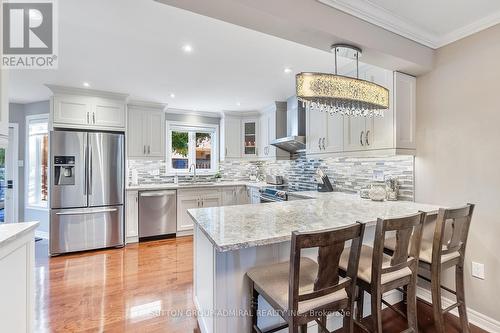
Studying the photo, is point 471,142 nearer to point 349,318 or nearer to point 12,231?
point 349,318

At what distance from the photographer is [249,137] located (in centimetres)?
510

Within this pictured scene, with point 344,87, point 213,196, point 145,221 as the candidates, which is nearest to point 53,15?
point 344,87

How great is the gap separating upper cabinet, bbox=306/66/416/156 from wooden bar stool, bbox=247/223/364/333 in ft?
5.00

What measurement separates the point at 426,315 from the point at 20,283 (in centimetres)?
300

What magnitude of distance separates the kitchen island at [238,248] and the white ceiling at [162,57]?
1.52 metres

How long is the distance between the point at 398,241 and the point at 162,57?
262cm

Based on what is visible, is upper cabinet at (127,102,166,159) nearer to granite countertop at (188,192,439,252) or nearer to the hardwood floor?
the hardwood floor

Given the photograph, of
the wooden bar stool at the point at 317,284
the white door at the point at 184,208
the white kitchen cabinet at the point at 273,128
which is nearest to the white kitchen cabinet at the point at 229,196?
the white door at the point at 184,208

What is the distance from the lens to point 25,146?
175 inches

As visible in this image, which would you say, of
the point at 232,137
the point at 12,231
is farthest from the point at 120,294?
the point at 232,137

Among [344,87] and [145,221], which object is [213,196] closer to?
[145,221]

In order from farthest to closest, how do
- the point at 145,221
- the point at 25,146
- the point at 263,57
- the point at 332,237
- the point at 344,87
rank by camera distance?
the point at 25,146, the point at 145,221, the point at 263,57, the point at 344,87, the point at 332,237

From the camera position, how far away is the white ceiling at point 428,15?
1.71 metres

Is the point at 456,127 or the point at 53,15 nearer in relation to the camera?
the point at 53,15
